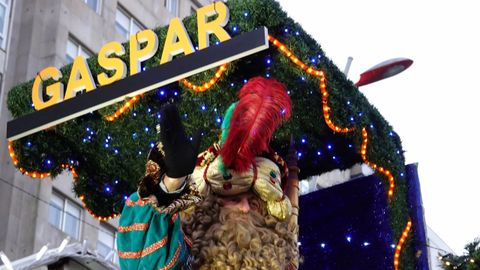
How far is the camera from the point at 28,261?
12.1m

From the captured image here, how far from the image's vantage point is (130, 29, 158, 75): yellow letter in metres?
8.63

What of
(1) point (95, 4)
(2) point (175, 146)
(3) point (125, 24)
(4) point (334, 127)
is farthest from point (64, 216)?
(2) point (175, 146)

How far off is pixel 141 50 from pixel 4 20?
14.7 meters

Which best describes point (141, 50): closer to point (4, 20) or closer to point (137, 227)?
point (137, 227)

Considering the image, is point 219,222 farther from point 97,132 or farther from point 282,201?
point 97,132

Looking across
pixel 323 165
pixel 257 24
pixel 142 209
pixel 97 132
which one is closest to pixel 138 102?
pixel 97 132

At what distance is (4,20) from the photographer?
22.6 m

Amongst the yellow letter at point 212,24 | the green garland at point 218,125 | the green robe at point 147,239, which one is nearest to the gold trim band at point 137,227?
the green robe at point 147,239

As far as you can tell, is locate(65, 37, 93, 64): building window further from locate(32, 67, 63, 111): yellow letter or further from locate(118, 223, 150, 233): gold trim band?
locate(118, 223, 150, 233): gold trim band

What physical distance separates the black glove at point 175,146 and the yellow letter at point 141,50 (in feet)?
8.41

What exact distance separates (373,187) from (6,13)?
1538 centimetres

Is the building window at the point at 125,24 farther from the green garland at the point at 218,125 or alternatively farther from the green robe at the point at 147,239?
the green robe at the point at 147,239

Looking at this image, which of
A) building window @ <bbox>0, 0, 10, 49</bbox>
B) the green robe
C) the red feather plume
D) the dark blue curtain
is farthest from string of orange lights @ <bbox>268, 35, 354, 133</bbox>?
building window @ <bbox>0, 0, 10, 49</bbox>

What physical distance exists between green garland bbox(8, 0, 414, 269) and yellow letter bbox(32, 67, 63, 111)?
0.10m
